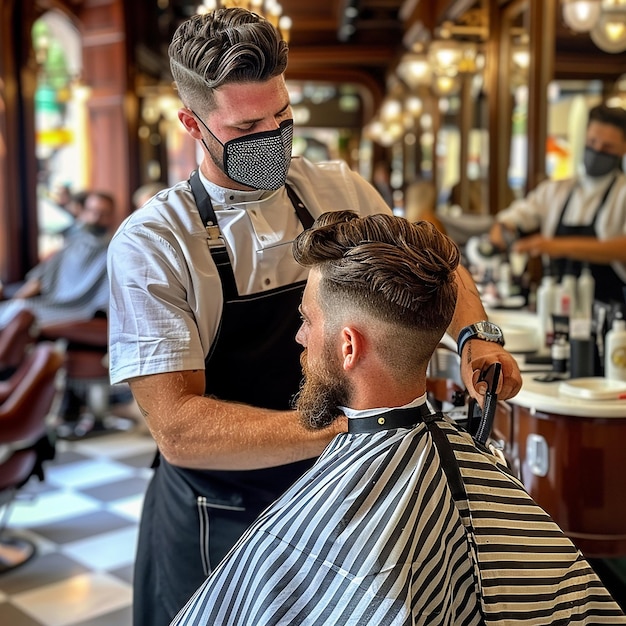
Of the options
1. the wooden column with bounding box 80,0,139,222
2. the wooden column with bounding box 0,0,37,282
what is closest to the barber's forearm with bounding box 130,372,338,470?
the wooden column with bounding box 0,0,37,282

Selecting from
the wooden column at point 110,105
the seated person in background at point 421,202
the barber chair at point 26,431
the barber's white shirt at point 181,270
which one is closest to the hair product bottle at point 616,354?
the barber's white shirt at point 181,270

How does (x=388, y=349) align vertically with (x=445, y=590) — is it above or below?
above

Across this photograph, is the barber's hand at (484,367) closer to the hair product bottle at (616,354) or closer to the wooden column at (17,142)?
the hair product bottle at (616,354)

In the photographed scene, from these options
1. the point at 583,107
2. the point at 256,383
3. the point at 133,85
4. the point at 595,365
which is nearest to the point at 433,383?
the point at 595,365

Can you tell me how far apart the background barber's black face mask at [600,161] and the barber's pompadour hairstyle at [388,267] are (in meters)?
2.30

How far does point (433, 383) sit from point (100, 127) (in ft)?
23.1

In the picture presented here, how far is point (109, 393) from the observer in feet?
19.1

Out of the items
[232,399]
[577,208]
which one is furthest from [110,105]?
[232,399]

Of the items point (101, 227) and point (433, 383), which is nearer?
point (433, 383)

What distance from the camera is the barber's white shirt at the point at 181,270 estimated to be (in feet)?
4.58

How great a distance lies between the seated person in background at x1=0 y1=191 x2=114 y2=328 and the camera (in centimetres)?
570

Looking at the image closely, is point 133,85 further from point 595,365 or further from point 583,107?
point 595,365

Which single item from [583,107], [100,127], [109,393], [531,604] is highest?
[100,127]

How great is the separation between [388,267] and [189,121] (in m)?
0.56
